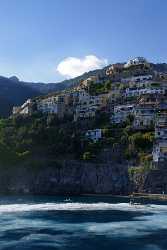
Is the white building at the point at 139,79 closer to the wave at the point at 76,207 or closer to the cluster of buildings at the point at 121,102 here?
→ the cluster of buildings at the point at 121,102

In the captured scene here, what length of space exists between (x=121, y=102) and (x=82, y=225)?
59.1 m

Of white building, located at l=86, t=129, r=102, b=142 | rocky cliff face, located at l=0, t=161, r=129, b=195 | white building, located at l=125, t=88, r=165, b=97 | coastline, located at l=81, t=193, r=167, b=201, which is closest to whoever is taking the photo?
coastline, located at l=81, t=193, r=167, b=201

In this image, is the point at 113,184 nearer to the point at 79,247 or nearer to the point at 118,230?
the point at 118,230

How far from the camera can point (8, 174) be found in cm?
8919

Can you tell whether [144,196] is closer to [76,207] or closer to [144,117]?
[76,207]

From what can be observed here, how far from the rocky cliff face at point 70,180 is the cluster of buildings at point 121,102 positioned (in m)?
8.92

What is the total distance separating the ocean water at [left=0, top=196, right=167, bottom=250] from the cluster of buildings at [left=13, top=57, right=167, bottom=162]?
26.4 meters

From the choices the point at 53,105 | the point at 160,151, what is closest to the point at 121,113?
the point at 53,105

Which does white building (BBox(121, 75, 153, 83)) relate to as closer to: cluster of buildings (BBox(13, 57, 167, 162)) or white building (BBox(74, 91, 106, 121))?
cluster of buildings (BBox(13, 57, 167, 162))

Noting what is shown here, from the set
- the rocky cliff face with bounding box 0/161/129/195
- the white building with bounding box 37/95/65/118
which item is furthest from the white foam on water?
the white building with bounding box 37/95/65/118

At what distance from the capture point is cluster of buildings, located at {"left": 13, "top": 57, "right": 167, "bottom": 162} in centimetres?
9644

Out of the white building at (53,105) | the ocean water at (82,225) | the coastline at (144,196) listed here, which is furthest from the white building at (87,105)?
the ocean water at (82,225)

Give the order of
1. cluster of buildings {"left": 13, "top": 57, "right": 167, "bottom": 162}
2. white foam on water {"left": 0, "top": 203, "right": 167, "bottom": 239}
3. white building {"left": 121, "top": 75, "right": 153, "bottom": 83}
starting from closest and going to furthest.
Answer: white foam on water {"left": 0, "top": 203, "right": 167, "bottom": 239}
cluster of buildings {"left": 13, "top": 57, "right": 167, "bottom": 162}
white building {"left": 121, "top": 75, "right": 153, "bottom": 83}

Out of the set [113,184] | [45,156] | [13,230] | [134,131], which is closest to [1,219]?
[13,230]
